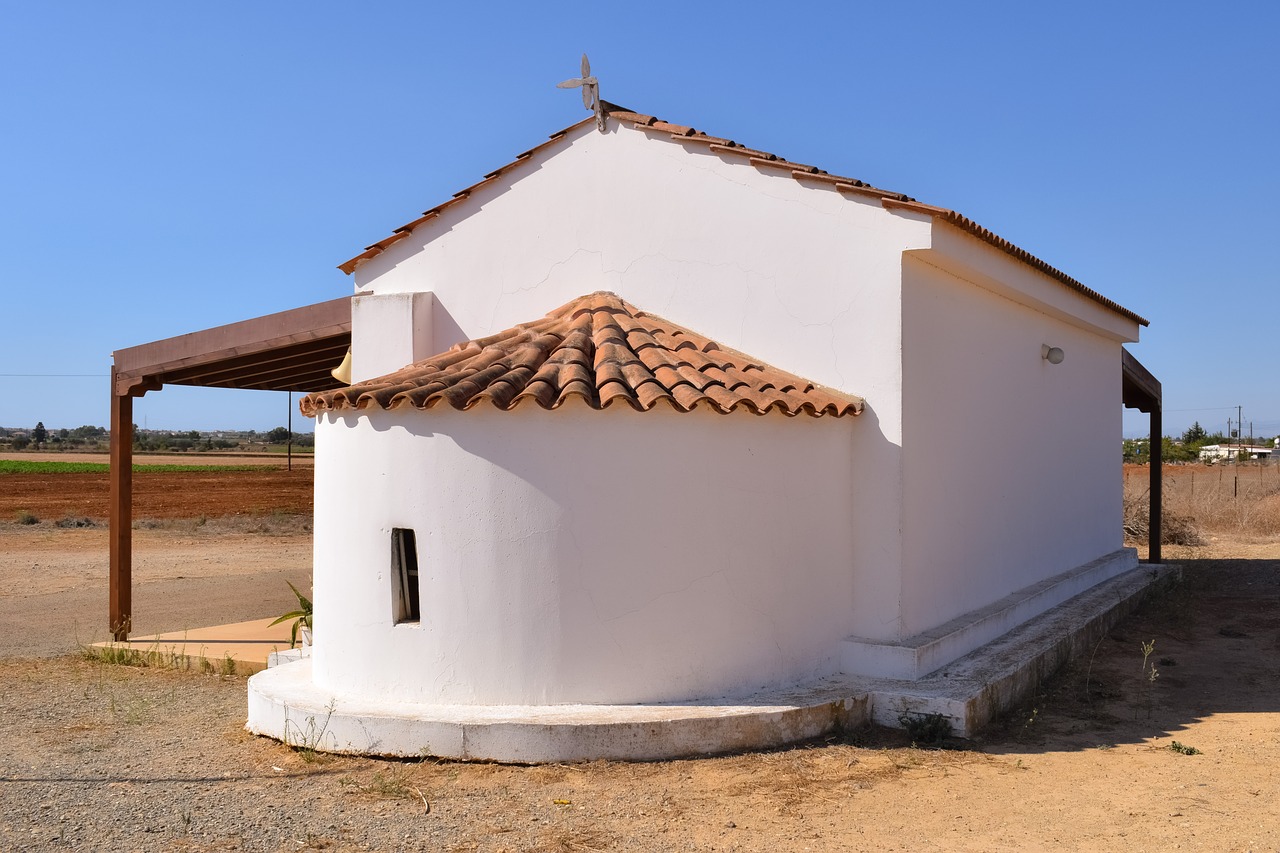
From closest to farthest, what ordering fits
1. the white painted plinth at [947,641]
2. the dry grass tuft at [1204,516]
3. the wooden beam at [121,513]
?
the white painted plinth at [947,641]
the wooden beam at [121,513]
the dry grass tuft at [1204,516]

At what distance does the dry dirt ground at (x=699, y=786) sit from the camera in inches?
195

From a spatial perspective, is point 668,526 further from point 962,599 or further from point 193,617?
A: point 193,617

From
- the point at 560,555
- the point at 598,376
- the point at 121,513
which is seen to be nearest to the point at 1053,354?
the point at 598,376

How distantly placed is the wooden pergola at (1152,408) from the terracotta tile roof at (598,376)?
9.13 m

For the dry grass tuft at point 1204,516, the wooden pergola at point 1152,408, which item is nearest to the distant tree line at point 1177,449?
the dry grass tuft at point 1204,516

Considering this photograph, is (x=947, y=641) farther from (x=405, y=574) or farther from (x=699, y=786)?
(x=405, y=574)

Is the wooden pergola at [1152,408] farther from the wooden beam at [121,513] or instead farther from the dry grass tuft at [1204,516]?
the wooden beam at [121,513]

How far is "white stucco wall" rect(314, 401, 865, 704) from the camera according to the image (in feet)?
20.5

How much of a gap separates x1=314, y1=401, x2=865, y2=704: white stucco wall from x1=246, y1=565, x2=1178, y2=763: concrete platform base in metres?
0.21

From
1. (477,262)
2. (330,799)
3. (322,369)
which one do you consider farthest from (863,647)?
(322,369)

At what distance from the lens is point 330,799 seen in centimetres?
548

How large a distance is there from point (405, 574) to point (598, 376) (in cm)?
183

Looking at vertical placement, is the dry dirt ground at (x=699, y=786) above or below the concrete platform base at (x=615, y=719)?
below

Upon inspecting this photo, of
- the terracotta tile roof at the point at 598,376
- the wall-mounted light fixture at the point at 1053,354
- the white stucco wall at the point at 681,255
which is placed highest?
the white stucco wall at the point at 681,255
